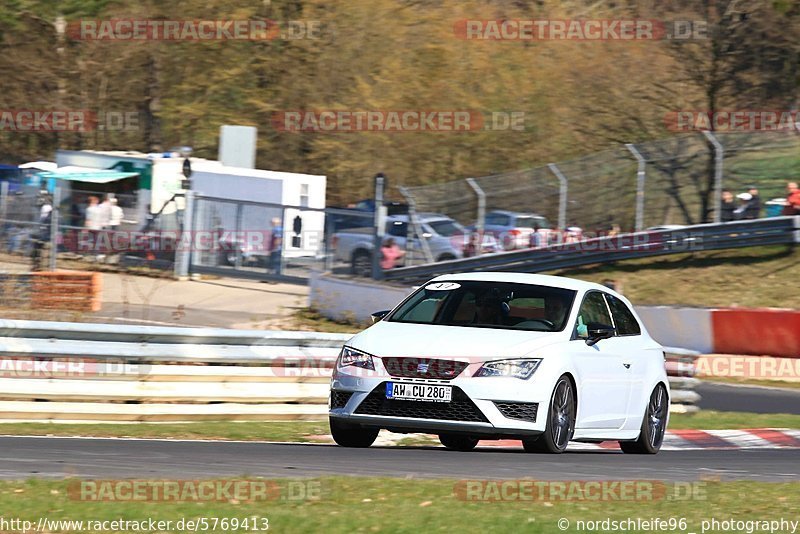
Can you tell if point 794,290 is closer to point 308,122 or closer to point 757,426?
point 757,426

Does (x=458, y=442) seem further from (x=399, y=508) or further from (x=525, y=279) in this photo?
(x=399, y=508)

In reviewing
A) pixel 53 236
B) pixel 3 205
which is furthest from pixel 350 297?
pixel 3 205

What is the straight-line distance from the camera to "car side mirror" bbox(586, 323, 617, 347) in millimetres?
10430

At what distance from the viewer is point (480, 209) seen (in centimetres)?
3038

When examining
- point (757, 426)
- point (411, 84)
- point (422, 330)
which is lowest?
point (757, 426)

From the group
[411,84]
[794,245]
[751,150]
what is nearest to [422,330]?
[751,150]

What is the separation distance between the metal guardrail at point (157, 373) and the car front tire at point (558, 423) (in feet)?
12.3

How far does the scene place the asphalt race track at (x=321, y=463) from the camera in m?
8.20

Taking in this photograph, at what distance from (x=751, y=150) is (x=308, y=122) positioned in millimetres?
20027

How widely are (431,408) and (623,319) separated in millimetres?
2720

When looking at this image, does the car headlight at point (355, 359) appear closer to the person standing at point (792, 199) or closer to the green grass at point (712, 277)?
the green grass at point (712, 277)

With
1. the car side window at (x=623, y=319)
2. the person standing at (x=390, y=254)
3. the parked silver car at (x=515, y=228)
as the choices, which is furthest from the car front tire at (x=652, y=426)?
the parked silver car at (x=515, y=228)

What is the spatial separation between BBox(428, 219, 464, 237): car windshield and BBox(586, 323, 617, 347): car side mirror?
18.8 meters

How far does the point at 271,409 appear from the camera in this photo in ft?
43.7
